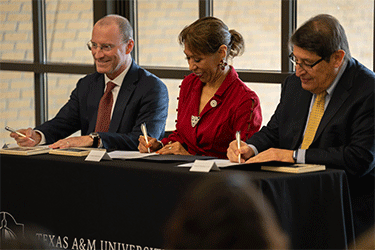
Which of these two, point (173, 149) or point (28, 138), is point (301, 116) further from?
point (28, 138)

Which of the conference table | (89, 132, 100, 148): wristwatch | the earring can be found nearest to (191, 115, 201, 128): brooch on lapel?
the earring

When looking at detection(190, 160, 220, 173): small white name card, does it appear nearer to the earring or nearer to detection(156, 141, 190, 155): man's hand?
detection(156, 141, 190, 155): man's hand

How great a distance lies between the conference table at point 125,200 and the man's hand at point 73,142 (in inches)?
10.4

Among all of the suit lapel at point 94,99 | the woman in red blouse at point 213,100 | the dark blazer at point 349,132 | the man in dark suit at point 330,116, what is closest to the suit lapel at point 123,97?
the suit lapel at point 94,99

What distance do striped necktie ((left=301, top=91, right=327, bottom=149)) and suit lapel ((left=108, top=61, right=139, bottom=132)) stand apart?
1.28 meters

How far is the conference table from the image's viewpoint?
207 centimetres

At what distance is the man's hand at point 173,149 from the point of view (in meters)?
2.94

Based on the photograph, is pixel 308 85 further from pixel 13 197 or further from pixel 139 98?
pixel 13 197

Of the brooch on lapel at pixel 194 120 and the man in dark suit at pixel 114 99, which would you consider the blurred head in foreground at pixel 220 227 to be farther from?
the man in dark suit at pixel 114 99

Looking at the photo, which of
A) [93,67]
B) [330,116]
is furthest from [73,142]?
[93,67]

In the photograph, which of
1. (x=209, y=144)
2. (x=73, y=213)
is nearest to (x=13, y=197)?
(x=73, y=213)

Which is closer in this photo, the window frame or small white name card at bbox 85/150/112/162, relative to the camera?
small white name card at bbox 85/150/112/162

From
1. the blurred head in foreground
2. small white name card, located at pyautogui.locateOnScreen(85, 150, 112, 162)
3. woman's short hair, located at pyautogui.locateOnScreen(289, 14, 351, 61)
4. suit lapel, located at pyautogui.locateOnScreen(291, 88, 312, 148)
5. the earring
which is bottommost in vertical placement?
small white name card, located at pyautogui.locateOnScreen(85, 150, 112, 162)

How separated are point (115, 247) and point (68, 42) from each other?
10.9ft
